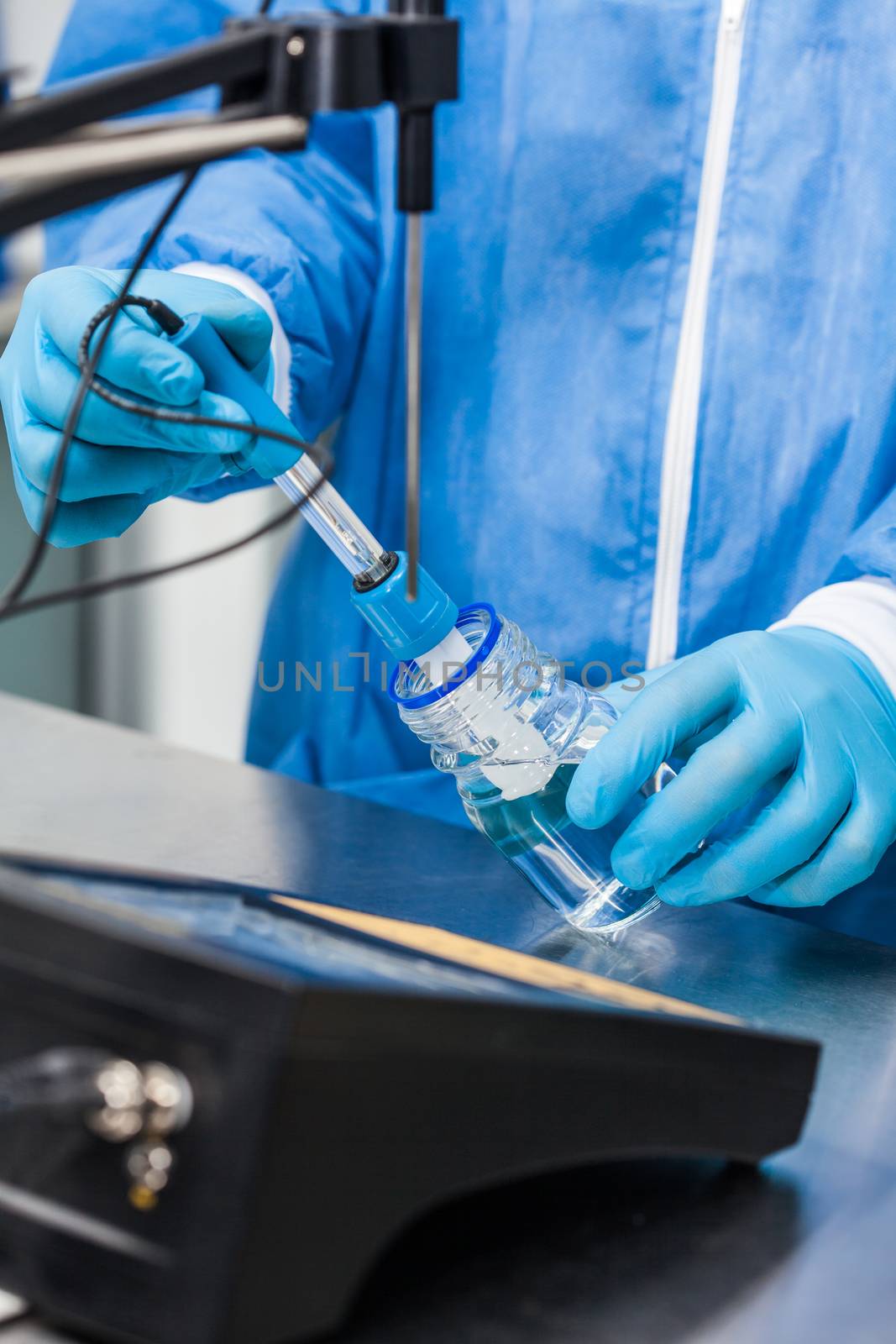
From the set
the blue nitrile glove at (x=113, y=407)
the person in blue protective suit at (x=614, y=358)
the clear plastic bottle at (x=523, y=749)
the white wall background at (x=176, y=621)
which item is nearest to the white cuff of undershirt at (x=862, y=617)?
the person in blue protective suit at (x=614, y=358)

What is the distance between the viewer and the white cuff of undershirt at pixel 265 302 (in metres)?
0.98

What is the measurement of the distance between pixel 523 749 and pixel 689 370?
1.20 ft

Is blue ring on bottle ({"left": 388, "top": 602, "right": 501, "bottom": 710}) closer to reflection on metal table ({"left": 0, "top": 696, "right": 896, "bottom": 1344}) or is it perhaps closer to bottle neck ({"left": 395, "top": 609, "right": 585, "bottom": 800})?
bottle neck ({"left": 395, "top": 609, "right": 585, "bottom": 800})

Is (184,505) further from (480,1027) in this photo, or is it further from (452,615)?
(480,1027)

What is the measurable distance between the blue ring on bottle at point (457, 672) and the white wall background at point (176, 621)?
112 cm

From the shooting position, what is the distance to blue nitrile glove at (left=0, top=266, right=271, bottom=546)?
2.34 ft

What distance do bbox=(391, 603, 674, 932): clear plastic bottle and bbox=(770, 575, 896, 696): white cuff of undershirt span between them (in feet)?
0.43

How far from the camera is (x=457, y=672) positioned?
0.69 metres

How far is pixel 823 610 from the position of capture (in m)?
0.80

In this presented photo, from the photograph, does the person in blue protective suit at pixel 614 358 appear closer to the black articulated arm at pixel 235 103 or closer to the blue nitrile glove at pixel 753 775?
the blue nitrile glove at pixel 753 775

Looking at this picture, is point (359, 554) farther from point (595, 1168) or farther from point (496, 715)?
point (595, 1168)

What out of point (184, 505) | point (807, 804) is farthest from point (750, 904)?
point (184, 505)

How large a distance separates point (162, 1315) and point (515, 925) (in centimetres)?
40

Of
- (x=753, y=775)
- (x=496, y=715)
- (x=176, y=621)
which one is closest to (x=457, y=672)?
(x=496, y=715)
